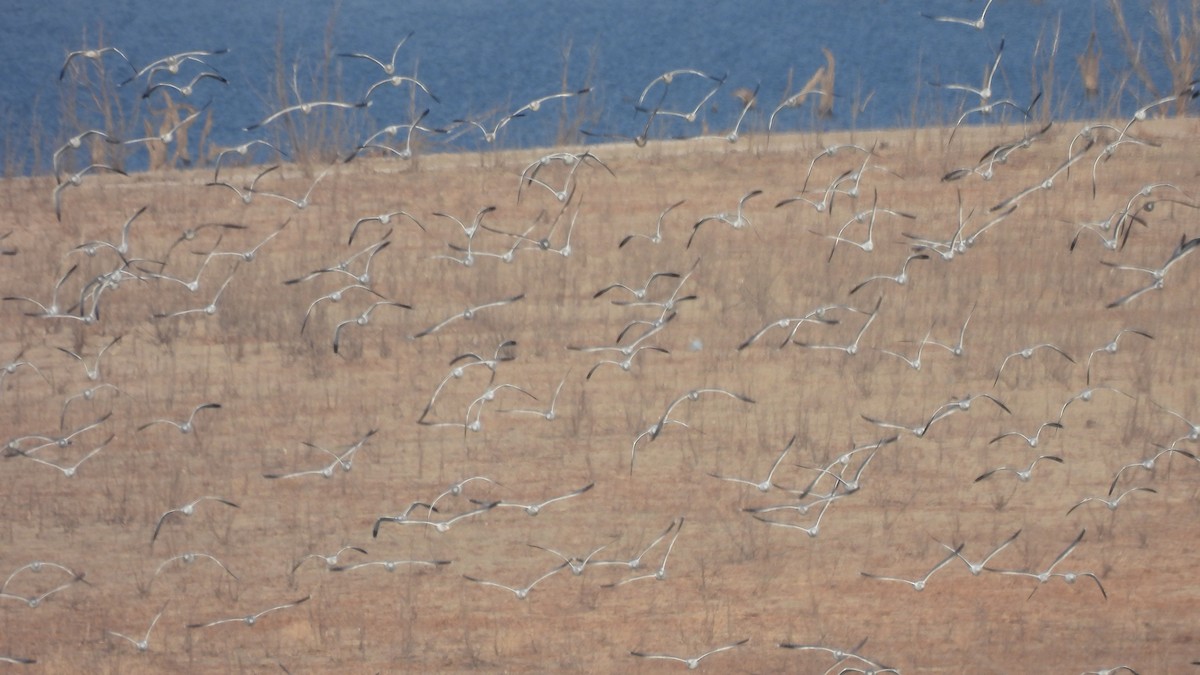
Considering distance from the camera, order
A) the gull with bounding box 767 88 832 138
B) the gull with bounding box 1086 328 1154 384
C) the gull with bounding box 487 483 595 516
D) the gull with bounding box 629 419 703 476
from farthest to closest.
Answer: the gull with bounding box 767 88 832 138 → the gull with bounding box 1086 328 1154 384 → the gull with bounding box 629 419 703 476 → the gull with bounding box 487 483 595 516

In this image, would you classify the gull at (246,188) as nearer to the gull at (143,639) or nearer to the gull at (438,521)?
the gull at (438,521)

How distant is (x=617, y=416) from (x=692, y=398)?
160 mm

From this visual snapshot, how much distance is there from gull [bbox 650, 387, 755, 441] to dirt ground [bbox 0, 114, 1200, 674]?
0.02 m

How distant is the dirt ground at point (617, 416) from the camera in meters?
2.93

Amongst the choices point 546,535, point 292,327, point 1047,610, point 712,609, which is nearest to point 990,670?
point 1047,610

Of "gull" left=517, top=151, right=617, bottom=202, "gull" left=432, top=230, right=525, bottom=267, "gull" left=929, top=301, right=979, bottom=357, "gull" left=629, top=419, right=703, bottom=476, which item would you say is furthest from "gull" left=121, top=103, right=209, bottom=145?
"gull" left=929, top=301, right=979, bottom=357

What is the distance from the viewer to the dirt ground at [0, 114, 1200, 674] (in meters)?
2.93

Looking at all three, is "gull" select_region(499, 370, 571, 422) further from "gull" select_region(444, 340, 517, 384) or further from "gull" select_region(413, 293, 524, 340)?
"gull" select_region(413, 293, 524, 340)

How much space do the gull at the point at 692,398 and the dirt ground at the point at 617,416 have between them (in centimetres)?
2

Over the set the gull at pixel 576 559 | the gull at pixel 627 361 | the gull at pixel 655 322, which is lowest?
the gull at pixel 576 559

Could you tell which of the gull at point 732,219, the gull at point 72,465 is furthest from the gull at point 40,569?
the gull at point 732,219

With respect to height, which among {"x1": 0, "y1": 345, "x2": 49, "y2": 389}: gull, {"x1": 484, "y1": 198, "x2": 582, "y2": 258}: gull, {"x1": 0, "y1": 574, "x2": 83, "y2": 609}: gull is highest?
{"x1": 484, "y1": 198, "x2": 582, "y2": 258}: gull

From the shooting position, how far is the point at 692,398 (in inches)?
130

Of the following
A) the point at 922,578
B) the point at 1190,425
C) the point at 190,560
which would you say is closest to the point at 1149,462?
the point at 1190,425
